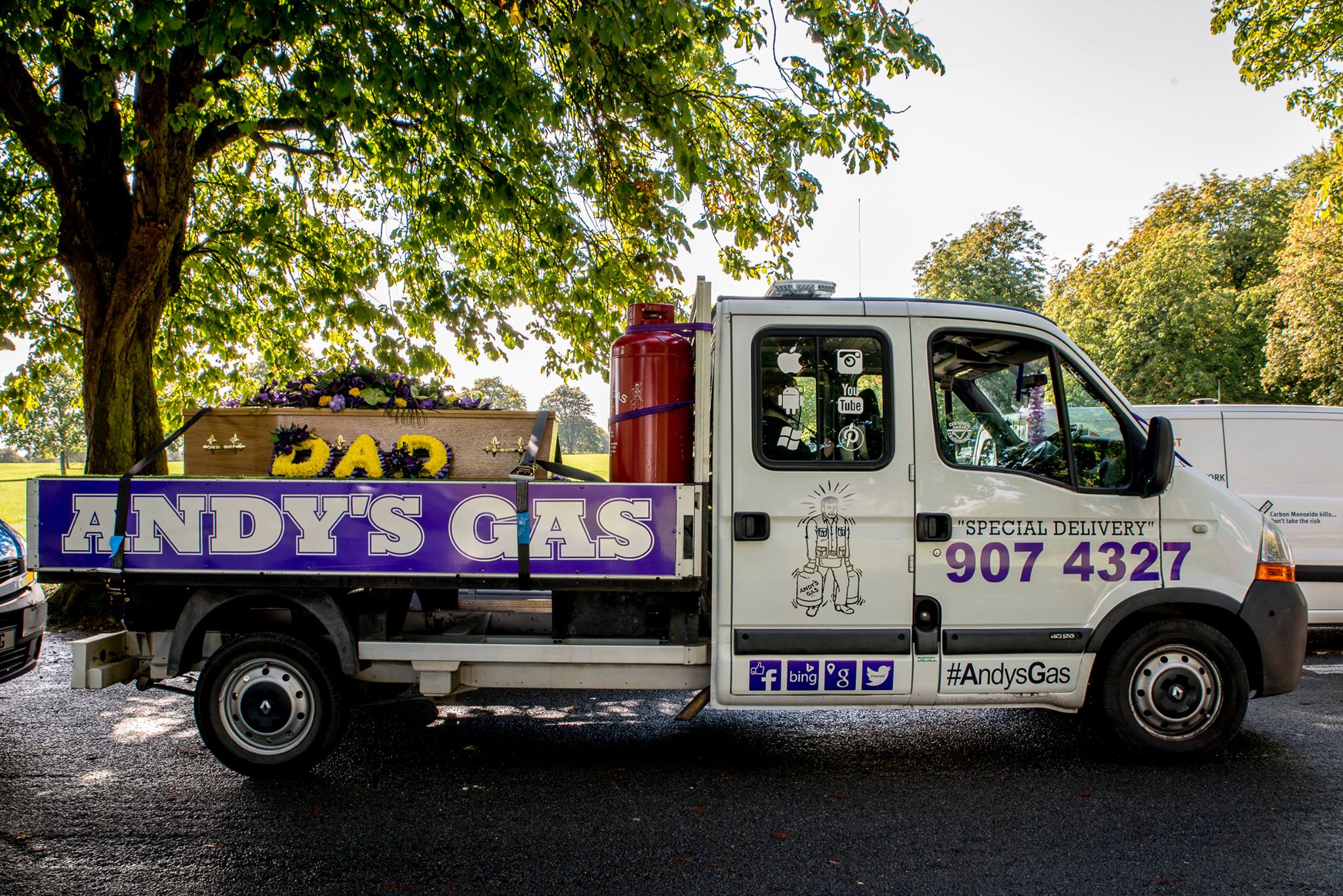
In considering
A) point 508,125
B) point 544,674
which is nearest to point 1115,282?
point 508,125

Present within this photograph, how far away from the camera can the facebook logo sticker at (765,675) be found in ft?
14.2

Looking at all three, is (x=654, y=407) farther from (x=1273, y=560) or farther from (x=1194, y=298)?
(x=1194, y=298)

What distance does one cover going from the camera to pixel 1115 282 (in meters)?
38.1

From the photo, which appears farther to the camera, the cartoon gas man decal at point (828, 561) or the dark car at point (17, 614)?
the dark car at point (17, 614)

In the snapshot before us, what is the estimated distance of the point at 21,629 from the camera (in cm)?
516

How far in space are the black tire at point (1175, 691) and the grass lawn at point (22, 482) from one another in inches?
118

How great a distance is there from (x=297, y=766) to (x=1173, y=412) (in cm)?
697

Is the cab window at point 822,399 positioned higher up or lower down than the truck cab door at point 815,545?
higher up

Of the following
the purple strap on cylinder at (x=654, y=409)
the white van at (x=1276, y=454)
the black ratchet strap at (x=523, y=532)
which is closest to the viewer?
the black ratchet strap at (x=523, y=532)

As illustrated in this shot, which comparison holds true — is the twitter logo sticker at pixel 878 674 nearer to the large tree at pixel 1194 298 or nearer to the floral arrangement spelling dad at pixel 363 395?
the floral arrangement spelling dad at pixel 363 395

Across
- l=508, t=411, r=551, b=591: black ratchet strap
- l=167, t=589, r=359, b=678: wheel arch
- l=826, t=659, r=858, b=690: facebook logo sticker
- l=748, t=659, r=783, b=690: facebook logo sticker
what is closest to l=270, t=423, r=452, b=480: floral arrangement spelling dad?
l=167, t=589, r=359, b=678: wheel arch

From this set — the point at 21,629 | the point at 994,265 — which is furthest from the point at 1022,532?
the point at 994,265

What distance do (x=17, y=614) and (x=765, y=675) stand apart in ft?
14.8

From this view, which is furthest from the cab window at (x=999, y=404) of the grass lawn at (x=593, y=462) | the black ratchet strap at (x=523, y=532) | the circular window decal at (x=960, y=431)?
the black ratchet strap at (x=523, y=532)
